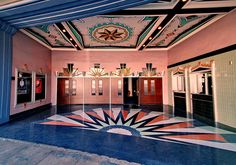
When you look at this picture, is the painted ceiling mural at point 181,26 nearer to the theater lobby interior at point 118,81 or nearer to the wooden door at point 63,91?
the theater lobby interior at point 118,81

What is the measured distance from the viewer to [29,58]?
628cm

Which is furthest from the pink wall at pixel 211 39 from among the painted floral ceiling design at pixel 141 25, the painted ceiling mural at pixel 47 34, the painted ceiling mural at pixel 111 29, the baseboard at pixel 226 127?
the painted ceiling mural at pixel 47 34

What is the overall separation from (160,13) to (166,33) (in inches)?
93.4

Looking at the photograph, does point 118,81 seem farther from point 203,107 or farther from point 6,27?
point 6,27

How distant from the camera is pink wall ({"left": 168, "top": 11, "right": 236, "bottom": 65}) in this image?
14.1 ft

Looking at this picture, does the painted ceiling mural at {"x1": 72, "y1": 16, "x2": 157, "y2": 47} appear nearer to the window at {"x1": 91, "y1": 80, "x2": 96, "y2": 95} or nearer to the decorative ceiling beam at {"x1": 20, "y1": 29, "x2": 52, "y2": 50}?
the decorative ceiling beam at {"x1": 20, "y1": 29, "x2": 52, "y2": 50}

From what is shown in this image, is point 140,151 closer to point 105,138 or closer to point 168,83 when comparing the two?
point 105,138

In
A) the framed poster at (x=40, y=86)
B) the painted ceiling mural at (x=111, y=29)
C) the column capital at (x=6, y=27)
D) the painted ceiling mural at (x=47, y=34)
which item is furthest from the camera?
the framed poster at (x=40, y=86)

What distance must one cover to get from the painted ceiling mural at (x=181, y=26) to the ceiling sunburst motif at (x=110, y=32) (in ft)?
5.88

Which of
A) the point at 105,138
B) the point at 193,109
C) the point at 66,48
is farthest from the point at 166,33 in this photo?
the point at 66,48

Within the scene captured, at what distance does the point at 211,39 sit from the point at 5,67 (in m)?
7.67

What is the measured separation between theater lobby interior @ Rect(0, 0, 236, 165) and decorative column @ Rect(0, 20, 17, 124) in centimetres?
4

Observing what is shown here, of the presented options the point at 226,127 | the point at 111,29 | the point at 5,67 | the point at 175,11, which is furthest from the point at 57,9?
the point at 226,127

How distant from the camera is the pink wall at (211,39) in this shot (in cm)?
430
